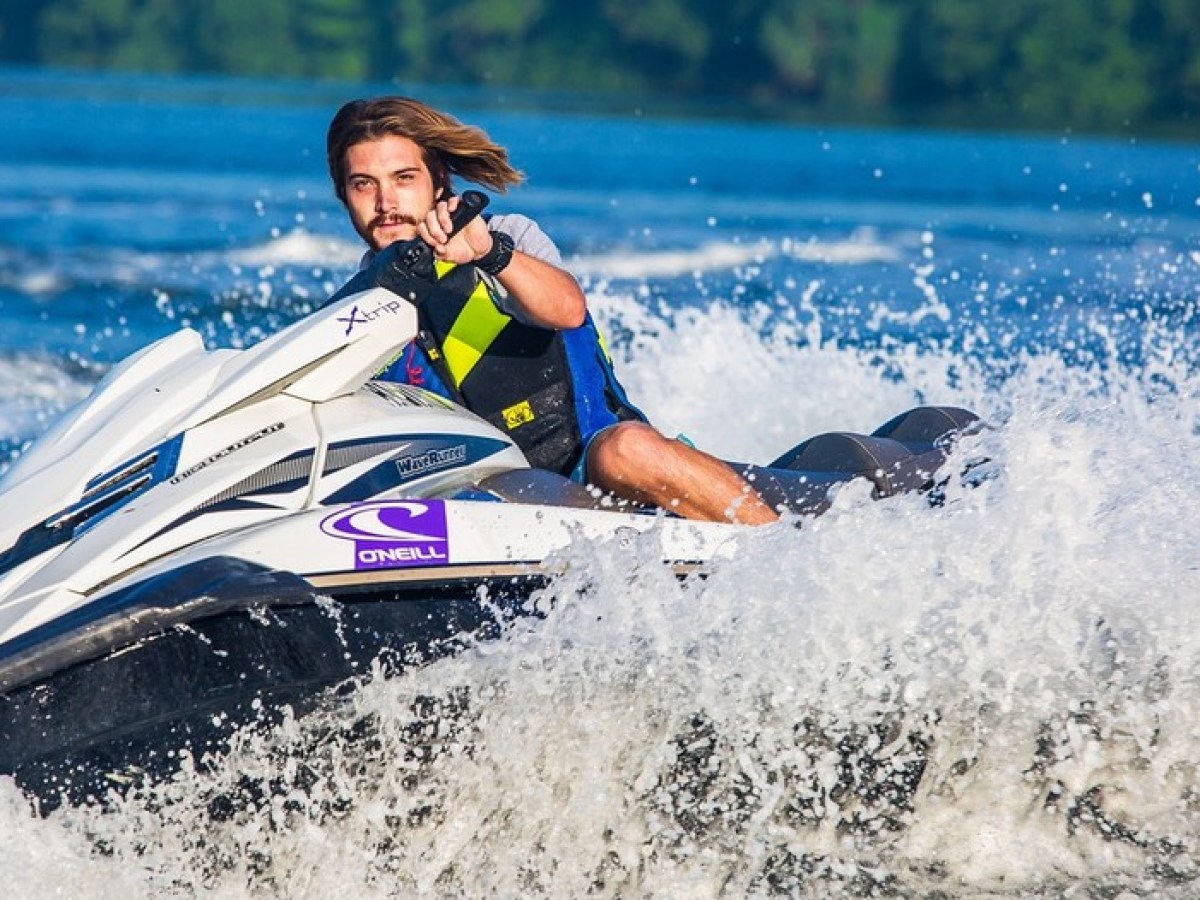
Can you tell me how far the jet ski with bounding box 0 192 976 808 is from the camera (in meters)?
3.33

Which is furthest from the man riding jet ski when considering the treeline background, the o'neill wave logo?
the treeline background

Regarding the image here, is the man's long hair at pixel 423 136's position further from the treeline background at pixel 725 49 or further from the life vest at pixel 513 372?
the treeline background at pixel 725 49

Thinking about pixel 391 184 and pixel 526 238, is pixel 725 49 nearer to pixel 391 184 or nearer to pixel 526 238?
pixel 526 238

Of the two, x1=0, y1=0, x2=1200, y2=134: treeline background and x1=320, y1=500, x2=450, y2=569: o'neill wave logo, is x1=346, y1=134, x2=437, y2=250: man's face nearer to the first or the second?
x1=320, y1=500, x2=450, y2=569: o'neill wave logo

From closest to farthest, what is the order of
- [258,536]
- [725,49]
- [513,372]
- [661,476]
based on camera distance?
[258,536] < [661,476] < [513,372] < [725,49]

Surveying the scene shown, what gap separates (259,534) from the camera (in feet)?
11.6

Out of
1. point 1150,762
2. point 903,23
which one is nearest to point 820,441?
point 1150,762

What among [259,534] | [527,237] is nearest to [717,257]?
[527,237]

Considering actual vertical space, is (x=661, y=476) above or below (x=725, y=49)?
below

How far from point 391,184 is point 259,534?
3.01 ft

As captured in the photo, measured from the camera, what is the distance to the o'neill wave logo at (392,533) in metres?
3.53

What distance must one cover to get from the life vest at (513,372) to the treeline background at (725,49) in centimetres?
3537

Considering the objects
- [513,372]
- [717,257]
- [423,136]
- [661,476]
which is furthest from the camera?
[717,257]

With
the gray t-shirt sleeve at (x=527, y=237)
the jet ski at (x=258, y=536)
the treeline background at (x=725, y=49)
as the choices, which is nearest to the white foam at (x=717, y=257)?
the gray t-shirt sleeve at (x=527, y=237)
